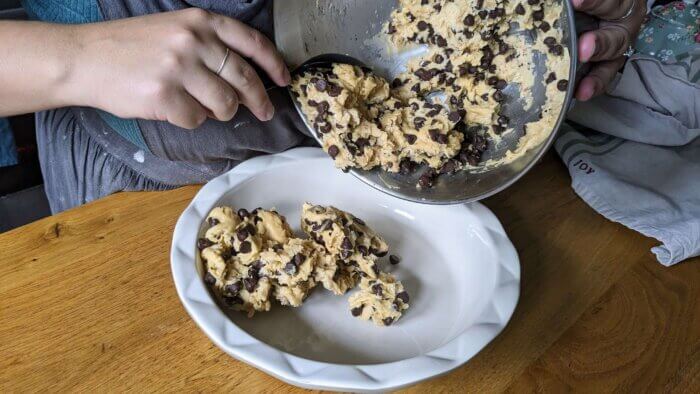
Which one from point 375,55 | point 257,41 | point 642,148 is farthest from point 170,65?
point 642,148

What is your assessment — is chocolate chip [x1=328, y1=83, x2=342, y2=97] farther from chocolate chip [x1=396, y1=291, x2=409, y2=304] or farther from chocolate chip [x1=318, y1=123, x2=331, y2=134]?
chocolate chip [x1=396, y1=291, x2=409, y2=304]

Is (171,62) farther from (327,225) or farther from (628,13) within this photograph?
(628,13)

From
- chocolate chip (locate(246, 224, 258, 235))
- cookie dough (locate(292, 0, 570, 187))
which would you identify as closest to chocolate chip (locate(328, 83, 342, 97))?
cookie dough (locate(292, 0, 570, 187))

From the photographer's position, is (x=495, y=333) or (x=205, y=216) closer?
(x=495, y=333)

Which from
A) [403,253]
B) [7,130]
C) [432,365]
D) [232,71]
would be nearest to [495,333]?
[432,365]

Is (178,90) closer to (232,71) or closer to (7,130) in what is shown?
(232,71)

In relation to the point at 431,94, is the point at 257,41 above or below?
above
